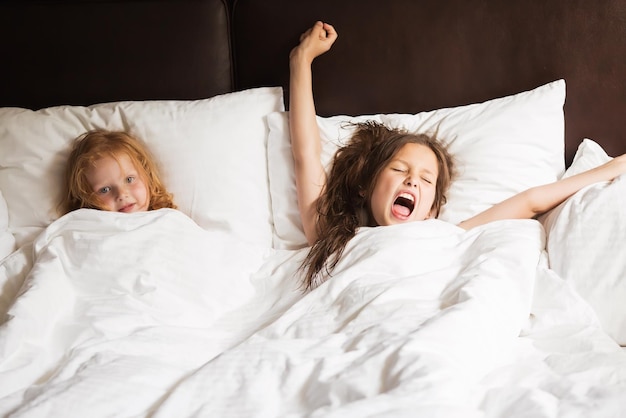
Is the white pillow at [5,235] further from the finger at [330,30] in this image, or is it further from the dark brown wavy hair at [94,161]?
the finger at [330,30]

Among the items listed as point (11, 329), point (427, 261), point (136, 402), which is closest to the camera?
point (136, 402)

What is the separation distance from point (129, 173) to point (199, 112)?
0.28m

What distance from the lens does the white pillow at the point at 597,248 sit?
1.44 m

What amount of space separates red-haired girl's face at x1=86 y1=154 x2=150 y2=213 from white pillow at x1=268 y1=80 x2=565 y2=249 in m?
0.37

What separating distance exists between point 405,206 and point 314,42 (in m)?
0.58

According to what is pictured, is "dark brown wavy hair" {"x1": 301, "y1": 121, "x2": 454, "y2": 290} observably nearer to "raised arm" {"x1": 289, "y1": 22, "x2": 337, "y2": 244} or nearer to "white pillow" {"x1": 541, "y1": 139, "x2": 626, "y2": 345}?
"raised arm" {"x1": 289, "y1": 22, "x2": 337, "y2": 244}

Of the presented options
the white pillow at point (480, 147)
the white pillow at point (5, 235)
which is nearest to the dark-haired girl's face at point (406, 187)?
the white pillow at point (480, 147)

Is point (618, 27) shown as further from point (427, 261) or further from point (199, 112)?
point (199, 112)

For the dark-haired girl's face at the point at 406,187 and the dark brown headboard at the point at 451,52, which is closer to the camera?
the dark-haired girl's face at the point at 406,187

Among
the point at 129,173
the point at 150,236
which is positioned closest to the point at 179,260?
the point at 150,236

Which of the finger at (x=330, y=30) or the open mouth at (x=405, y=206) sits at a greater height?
the finger at (x=330, y=30)

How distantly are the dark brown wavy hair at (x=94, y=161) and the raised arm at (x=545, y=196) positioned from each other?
828mm

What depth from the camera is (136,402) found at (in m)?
1.13

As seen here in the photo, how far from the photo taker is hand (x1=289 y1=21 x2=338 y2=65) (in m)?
2.03
